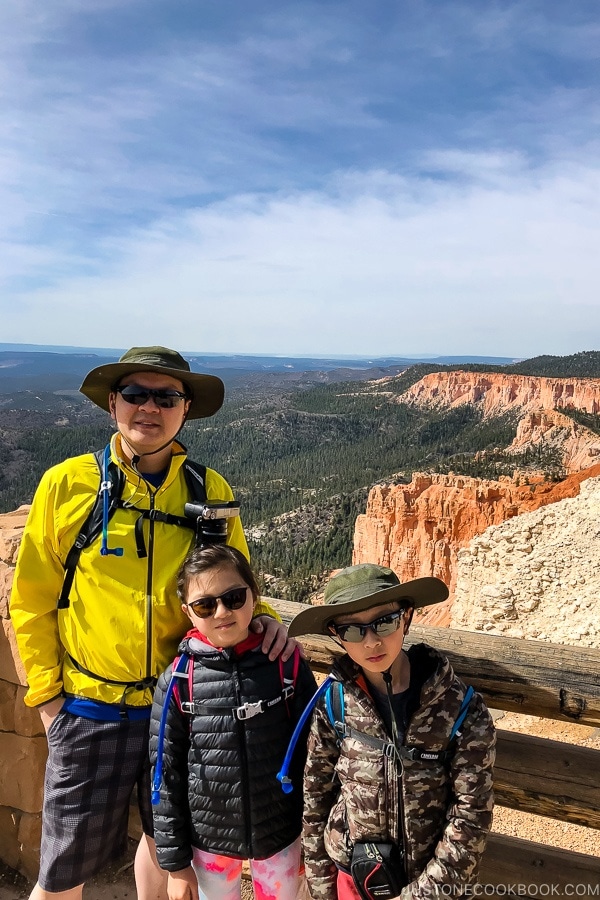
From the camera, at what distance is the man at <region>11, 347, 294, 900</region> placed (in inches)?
99.8

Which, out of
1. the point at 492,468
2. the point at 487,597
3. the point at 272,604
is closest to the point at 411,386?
the point at 492,468

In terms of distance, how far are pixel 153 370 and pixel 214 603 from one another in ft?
3.39

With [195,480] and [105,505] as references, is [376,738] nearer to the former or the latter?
[195,480]

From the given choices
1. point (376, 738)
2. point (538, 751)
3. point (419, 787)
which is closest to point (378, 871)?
point (419, 787)

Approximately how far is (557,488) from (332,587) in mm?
24998

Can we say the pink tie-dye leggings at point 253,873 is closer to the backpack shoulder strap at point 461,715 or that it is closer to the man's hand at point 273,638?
the man's hand at point 273,638

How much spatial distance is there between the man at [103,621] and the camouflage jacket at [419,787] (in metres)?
0.49

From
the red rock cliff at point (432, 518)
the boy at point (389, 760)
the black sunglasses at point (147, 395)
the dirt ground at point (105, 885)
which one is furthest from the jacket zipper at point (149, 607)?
the red rock cliff at point (432, 518)

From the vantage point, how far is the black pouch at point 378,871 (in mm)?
2123

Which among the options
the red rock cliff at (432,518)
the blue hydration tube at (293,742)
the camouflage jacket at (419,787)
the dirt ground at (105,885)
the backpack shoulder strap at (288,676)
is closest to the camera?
the camouflage jacket at (419,787)

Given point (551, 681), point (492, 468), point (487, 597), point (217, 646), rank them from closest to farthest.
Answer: point (217, 646) < point (551, 681) < point (487, 597) < point (492, 468)

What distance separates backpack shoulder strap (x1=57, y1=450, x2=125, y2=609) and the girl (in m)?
0.43

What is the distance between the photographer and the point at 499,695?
2.71 m

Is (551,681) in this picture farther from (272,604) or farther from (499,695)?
(272,604)
